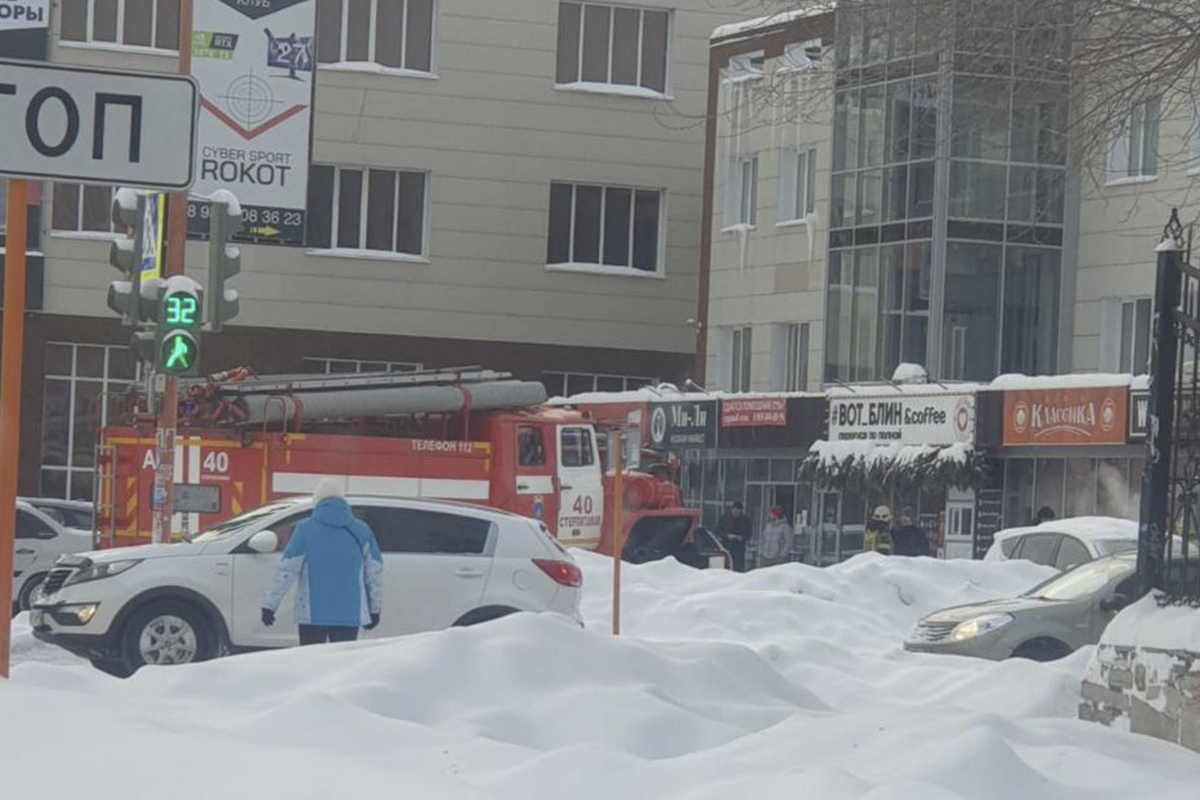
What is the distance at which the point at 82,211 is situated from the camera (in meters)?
42.4

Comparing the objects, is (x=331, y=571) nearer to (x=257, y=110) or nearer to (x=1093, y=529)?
(x=1093, y=529)

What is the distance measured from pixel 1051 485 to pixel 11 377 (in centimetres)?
2698

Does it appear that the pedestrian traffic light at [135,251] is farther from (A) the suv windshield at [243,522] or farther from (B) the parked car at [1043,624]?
(B) the parked car at [1043,624]

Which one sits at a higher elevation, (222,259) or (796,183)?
(796,183)

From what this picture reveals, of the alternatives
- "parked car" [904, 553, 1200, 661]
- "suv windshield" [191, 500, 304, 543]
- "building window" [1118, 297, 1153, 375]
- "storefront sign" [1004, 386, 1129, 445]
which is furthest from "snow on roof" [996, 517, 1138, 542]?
"building window" [1118, 297, 1153, 375]

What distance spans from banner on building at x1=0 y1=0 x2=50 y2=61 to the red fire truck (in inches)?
634

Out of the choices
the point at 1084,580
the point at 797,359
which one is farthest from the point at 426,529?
the point at 797,359

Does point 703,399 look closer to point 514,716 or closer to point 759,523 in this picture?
point 759,523

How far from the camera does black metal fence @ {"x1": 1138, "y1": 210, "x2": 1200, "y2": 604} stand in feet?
33.8

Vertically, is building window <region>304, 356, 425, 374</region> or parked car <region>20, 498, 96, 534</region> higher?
building window <region>304, 356, 425, 374</region>

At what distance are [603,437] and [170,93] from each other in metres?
20.9

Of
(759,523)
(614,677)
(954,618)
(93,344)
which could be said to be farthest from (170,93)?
(93,344)

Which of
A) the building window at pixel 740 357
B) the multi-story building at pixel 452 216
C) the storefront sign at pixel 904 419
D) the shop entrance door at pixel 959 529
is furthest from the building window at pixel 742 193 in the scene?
the shop entrance door at pixel 959 529

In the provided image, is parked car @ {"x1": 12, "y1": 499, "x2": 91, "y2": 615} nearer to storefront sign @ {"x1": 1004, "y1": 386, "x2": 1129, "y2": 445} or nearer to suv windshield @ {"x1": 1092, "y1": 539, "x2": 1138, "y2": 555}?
suv windshield @ {"x1": 1092, "y1": 539, "x2": 1138, "y2": 555}
